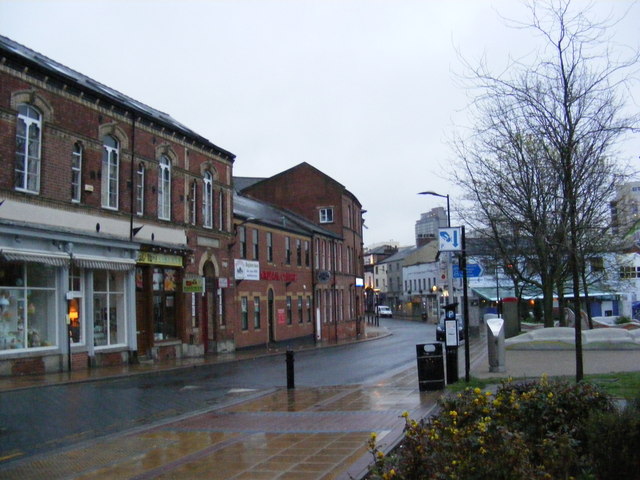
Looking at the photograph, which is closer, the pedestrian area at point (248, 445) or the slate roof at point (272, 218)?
the pedestrian area at point (248, 445)

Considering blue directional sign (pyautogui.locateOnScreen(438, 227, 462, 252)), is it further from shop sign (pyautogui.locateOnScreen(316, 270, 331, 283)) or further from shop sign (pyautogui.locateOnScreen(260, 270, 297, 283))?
shop sign (pyautogui.locateOnScreen(316, 270, 331, 283))

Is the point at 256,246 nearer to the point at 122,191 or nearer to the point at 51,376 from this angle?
the point at 122,191

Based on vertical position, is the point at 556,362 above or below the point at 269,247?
below

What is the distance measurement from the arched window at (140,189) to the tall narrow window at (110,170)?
1278 millimetres

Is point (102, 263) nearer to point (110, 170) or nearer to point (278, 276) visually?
point (110, 170)

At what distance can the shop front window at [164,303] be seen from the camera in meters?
28.3

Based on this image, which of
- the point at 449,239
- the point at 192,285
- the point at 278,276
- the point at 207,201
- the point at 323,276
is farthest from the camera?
the point at 323,276

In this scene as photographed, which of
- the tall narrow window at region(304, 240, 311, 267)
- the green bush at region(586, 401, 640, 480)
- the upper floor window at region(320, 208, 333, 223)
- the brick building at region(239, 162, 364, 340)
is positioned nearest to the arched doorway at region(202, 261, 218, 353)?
the tall narrow window at region(304, 240, 311, 267)

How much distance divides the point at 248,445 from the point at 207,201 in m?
24.5

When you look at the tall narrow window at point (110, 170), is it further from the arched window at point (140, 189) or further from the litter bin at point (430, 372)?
the litter bin at point (430, 372)

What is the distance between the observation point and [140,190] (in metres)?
27.3

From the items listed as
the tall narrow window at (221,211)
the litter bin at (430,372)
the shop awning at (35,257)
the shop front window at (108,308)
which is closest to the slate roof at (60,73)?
the tall narrow window at (221,211)

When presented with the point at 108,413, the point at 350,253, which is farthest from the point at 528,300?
the point at 108,413

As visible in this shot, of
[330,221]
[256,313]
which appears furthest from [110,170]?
[330,221]
